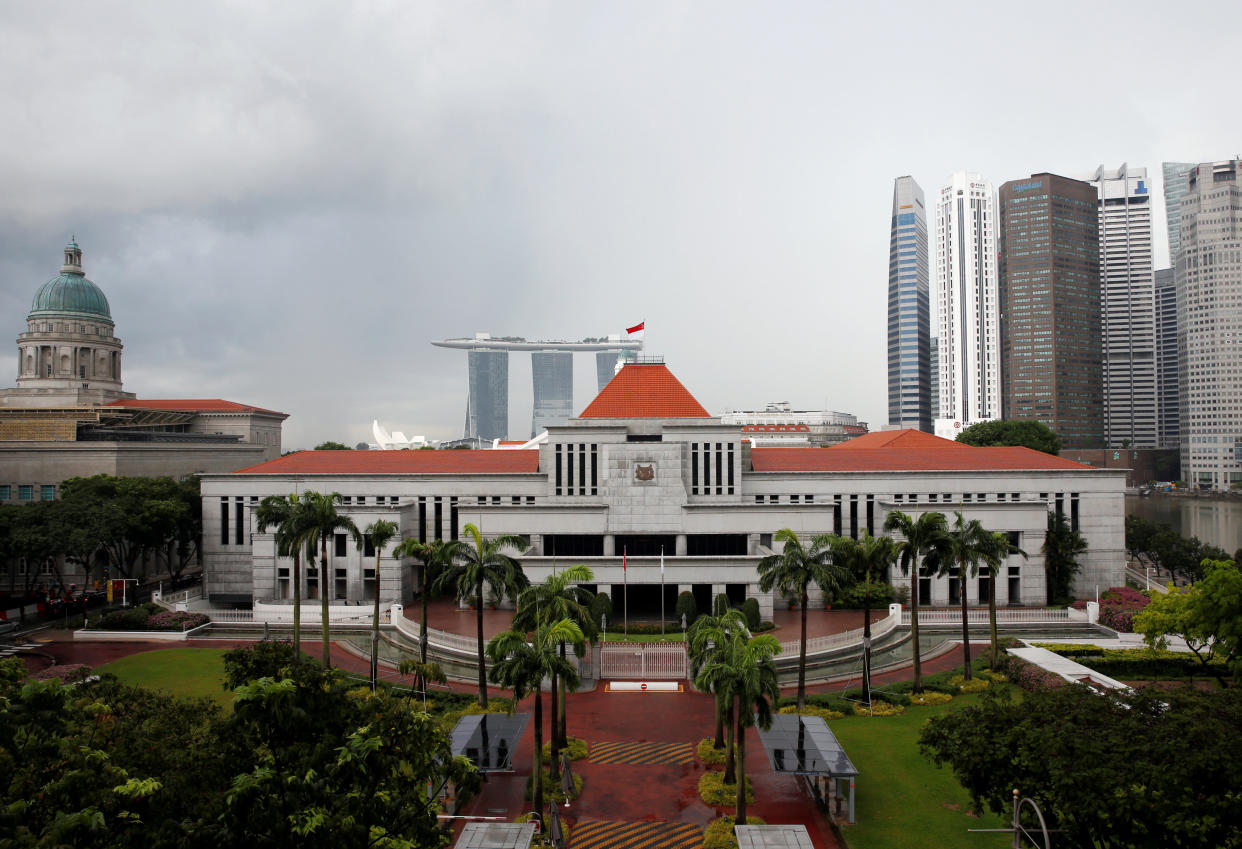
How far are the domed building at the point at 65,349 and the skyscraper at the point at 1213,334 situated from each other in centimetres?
21306

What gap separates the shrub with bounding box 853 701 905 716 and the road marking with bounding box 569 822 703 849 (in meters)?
11.5

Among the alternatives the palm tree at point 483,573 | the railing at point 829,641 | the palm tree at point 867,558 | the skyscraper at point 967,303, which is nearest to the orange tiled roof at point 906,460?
the railing at point 829,641

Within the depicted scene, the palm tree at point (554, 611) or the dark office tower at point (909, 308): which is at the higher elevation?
the dark office tower at point (909, 308)

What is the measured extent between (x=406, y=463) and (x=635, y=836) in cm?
4105

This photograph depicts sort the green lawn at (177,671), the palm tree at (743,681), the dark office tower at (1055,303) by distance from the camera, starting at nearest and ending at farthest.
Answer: the palm tree at (743,681), the green lawn at (177,671), the dark office tower at (1055,303)

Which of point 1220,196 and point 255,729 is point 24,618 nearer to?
point 255,729

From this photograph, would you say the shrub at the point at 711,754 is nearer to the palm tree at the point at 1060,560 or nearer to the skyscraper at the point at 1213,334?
the palm tree at the point at 1060,560

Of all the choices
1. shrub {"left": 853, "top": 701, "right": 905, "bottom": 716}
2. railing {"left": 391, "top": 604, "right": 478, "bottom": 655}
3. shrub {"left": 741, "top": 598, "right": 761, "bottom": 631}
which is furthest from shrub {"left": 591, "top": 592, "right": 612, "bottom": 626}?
A: shrub {"left": 853, "top": 701, "right": 905, "bottom": 716}

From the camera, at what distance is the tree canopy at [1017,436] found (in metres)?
99.5

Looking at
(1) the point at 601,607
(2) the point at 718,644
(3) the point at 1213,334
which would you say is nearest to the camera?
(2) the point at 718,644

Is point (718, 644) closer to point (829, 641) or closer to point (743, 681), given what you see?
point (743, 681)

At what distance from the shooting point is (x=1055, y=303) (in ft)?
559

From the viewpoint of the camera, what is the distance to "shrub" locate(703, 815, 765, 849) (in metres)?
19.9

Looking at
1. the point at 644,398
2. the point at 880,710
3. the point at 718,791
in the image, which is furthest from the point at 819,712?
the point at 644,398
